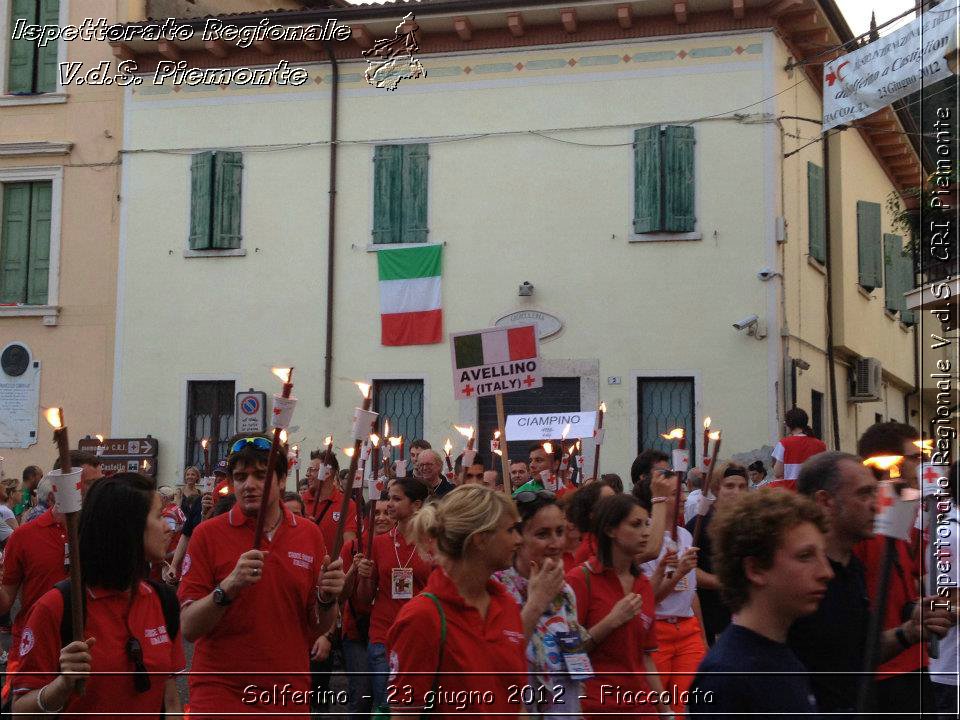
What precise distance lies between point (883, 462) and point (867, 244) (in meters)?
19.9

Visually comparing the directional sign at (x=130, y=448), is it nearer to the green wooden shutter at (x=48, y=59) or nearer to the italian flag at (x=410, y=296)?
the italian flag at (x=410, y=296)

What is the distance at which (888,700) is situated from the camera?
17.1ft

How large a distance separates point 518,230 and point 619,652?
50.0 feet

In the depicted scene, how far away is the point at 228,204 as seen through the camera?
21.7 metres

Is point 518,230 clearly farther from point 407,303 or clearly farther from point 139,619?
point 139,619

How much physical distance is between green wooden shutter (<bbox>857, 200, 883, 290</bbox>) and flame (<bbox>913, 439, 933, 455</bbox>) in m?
17.9

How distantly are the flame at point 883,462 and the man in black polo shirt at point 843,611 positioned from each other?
0.09 m

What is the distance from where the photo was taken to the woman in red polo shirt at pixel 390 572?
8039 millimetres

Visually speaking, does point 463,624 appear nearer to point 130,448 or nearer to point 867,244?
point 130,448

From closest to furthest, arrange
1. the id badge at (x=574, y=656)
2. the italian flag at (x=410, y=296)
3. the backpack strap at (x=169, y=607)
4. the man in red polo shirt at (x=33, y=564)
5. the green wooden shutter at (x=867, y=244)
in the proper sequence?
the backpack strap at (x=169, y=607), the id badge at (x=574, y=656), the man in red polo shirt at (x=33, y=564), the italian flag at (x=410, y=296), the green wooden shutter at (x=867, y=244)

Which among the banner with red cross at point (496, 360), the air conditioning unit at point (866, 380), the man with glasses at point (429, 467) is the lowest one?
the man with glasses at point (429, 467)

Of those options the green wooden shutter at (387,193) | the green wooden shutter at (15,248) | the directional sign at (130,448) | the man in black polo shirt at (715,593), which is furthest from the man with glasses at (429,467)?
the green wooden shutter at (15,248)

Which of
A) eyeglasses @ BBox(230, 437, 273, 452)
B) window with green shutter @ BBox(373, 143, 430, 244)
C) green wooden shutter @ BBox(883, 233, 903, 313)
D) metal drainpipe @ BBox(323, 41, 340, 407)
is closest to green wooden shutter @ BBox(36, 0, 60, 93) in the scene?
metal drainpipe @ BBox(323, 41, 340, 407)

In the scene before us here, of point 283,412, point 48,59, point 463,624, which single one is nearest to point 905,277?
point 48,59
